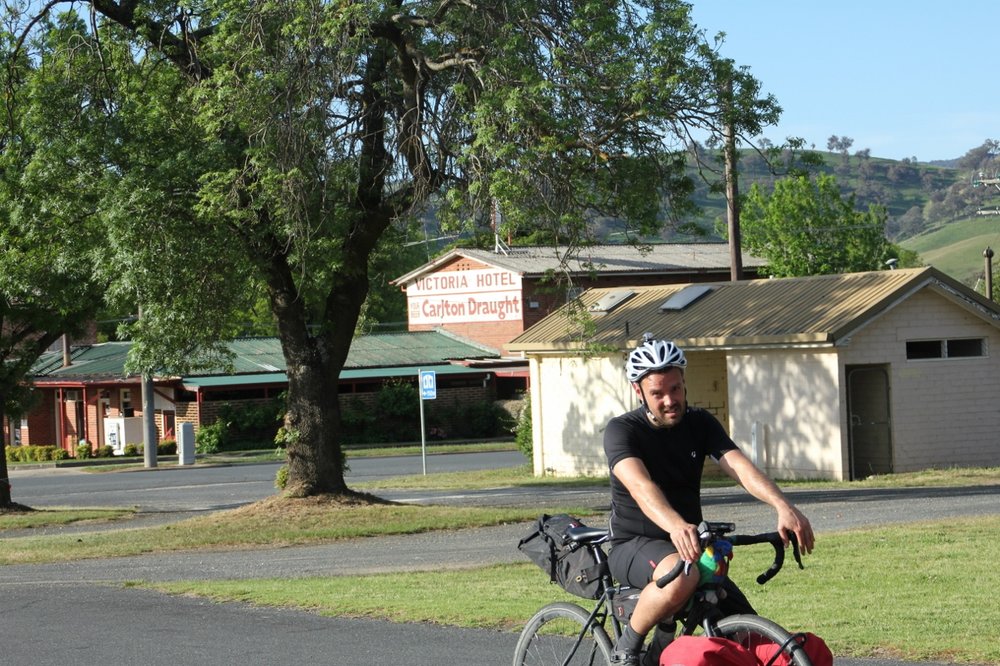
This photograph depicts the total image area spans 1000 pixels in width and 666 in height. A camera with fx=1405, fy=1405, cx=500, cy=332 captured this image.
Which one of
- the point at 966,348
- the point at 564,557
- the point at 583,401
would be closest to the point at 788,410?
the point at 966,348

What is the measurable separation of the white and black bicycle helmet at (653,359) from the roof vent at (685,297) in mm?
25420

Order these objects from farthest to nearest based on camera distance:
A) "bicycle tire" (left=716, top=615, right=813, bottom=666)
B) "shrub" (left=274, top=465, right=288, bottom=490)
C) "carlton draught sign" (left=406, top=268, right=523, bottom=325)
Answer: "carlton draught sign" (left=406, top=268, right=523, bottom=325), "shrub" (left=274, top=465, right=288, bottom=490), "bicycle tire" (left=716, top=615, right=813, bottom=666)

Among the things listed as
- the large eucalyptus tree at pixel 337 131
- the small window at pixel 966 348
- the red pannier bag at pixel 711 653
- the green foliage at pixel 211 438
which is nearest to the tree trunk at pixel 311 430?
the large eucalyptus tree at pixel 337 131

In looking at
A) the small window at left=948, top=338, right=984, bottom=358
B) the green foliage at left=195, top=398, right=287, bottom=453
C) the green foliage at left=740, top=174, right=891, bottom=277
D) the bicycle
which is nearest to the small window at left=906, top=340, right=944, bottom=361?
the small window at left=948, top=338, right=984, bottom=358

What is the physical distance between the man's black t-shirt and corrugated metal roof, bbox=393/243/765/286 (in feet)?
172

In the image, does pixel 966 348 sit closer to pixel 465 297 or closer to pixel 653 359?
pixel 653 359

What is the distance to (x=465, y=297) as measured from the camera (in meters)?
65.2

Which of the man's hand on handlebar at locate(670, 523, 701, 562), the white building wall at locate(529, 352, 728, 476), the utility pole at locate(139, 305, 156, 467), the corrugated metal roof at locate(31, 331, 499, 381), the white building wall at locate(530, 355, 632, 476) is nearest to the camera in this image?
the man's hand on handlebar at locate(670, 523, 701, 562)

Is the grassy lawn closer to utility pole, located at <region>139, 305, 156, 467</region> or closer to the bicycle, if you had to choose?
the bicycle

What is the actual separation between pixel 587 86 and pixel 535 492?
11407mm

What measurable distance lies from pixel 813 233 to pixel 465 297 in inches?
657

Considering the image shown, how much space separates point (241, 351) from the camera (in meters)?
56.4

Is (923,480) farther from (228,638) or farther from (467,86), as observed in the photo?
(228,638)

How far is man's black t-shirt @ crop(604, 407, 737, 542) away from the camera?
5828 millimetres
